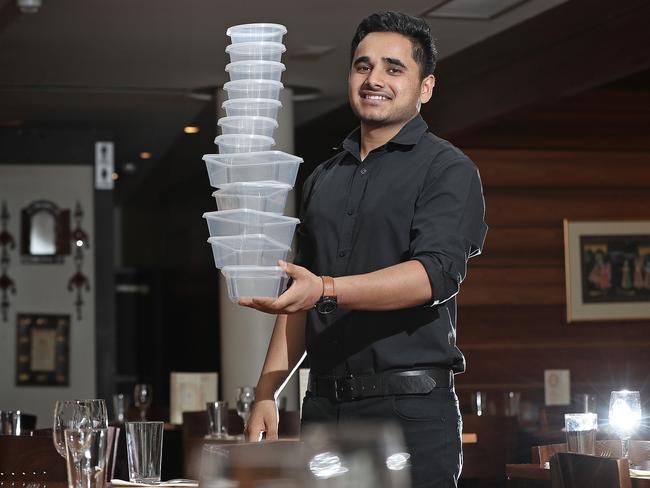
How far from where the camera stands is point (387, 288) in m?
1.92

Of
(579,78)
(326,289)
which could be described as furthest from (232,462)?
(579,78)

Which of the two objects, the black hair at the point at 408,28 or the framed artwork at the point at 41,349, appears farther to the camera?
the framed artwork at the point at 41,349

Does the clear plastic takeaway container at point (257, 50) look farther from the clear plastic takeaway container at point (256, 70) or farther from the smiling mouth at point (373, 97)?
the smiling mouth at point (373, 97)

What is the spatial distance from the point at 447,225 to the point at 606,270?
5518 millimetres

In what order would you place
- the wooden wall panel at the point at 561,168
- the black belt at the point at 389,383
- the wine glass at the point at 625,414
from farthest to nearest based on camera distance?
1. the wooden wall panel at the point at 561,168
2. the wine glass at the point at 625,414
3. the black belt at the point at 389,383

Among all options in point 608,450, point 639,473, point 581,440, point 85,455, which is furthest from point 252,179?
point 639,473

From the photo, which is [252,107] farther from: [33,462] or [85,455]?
[33,462]

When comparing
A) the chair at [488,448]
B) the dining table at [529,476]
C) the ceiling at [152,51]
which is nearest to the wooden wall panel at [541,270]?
the ceiling at [152,51]

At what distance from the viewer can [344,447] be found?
868 mm

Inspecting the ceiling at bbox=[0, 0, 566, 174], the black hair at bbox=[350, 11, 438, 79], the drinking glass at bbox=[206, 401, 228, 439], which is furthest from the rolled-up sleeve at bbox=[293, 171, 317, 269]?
the ceiling at bbox=[0, 0, 566, 174]

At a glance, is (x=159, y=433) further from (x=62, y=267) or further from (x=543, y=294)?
(x=62, y=267)

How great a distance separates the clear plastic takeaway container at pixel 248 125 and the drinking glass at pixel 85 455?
578mm

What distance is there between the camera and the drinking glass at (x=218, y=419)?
4.91 metres

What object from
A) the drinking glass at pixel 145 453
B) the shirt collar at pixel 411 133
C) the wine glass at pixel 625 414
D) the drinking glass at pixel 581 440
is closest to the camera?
the shirt collar at pixel 411 133
